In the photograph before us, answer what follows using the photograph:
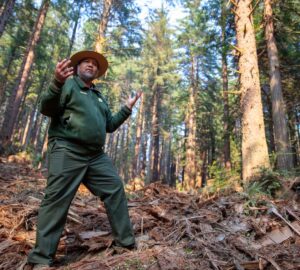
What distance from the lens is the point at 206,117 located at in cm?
2603

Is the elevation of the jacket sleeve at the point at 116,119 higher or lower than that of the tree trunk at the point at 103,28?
lower

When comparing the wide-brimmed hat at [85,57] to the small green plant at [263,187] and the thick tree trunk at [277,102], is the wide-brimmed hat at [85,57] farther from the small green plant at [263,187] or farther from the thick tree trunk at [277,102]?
the thick tree trunk at [277,102]

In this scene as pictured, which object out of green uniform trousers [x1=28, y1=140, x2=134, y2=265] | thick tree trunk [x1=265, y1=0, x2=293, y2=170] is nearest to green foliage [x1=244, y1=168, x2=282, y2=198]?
green uniform trousers [x1=28, y1=140, x2=134, y2=265]

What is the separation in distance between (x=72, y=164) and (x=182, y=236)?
5.60 feet

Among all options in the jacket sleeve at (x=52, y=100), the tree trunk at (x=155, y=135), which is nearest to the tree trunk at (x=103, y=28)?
the jacket sleeve at (x=52, y=100)

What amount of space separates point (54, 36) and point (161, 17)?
37.1 ft

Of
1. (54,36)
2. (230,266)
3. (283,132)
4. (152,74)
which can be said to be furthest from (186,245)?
(54,36)

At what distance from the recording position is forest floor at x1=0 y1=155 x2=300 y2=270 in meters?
3.11

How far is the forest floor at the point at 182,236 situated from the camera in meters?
3.11

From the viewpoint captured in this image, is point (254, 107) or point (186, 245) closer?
point (186, 245)

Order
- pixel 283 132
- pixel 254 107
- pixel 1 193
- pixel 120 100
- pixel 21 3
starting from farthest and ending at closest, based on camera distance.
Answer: pixel 120 100, pixel 21 3, pixel 283 132, pixel 254 107, pixel 1 193

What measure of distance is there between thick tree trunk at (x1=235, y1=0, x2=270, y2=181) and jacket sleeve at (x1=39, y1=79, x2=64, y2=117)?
4.56 meters

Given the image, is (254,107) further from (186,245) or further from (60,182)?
(60,182)

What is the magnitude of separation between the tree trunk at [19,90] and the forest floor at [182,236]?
35.9ft
